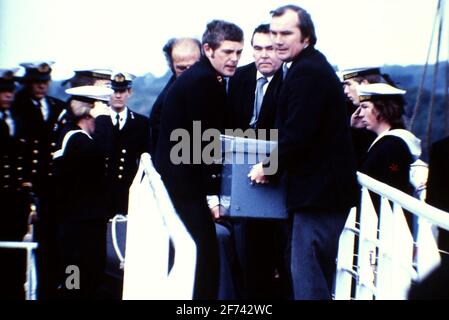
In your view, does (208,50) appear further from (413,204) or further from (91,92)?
(413,204)

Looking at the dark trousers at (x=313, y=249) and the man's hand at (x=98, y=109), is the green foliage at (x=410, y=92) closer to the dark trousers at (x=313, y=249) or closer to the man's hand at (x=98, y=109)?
the man's hand at (x=98, y=109)

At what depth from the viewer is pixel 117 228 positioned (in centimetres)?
417

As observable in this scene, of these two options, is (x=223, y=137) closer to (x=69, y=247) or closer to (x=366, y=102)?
(x=366, y=102)

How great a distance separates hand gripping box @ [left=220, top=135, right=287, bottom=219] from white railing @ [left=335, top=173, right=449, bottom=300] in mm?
269

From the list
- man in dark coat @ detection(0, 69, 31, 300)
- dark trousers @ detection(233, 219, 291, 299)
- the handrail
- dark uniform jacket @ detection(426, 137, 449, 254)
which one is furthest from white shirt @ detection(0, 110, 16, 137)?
dark uniform jacket @ detection(426, 137, 449, 254)

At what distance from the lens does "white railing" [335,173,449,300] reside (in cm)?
237

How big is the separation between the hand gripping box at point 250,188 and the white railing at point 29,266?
3.30 ft

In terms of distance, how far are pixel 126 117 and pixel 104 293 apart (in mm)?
881

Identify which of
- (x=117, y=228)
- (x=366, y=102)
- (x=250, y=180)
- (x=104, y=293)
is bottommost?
(x=104, y=293)

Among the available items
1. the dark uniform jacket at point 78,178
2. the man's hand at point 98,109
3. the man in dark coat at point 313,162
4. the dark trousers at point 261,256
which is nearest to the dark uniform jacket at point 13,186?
the dark uniform jacket at point 78,178

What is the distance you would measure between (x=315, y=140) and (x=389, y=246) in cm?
45

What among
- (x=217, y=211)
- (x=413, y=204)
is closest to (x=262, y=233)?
(x=217, y=211)

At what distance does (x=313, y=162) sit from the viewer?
3025mm
